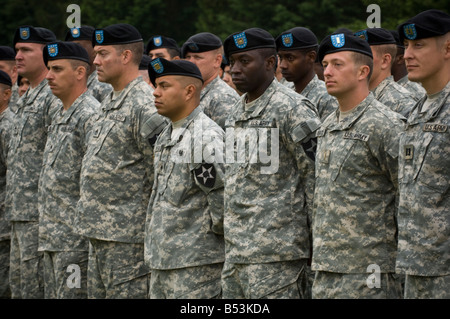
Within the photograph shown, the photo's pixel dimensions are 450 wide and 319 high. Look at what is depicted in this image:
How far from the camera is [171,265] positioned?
6.50 meters

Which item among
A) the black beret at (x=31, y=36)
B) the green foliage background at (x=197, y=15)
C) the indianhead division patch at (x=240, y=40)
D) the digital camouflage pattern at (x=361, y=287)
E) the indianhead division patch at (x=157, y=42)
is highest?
the green foliage background at (x=197, y=15)

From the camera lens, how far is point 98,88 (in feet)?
30.9

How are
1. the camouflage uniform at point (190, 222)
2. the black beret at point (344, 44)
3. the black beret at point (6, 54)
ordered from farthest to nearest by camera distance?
1. the black beret at point (6, 54)
2. the camouflage uniform at point (190, 222)
3. the black beret at point (344, 44)

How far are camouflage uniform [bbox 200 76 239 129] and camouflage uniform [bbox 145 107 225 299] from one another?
1.32 metres

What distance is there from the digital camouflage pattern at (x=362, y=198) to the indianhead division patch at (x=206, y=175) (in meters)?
1.00

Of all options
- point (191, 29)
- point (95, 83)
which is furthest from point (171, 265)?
point (191, 29)

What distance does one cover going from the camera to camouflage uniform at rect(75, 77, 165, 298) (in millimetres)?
7219

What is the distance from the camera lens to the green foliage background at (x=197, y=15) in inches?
763

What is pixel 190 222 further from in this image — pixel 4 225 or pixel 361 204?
pixel 4 225

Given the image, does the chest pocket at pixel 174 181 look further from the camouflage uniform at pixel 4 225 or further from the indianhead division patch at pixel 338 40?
the camouflage uniform at pixel 4 225

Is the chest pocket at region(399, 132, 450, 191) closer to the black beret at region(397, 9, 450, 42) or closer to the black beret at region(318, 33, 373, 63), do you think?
the black beret at region(397, 9, 450, 42)

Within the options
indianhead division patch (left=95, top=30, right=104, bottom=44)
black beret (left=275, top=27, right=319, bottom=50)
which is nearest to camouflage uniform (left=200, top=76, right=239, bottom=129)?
black beret (left=275, top=27, right=319, bottom=50)

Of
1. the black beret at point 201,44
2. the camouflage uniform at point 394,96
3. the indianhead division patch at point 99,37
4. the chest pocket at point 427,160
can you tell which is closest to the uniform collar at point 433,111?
the chest pocket at point 427,160
